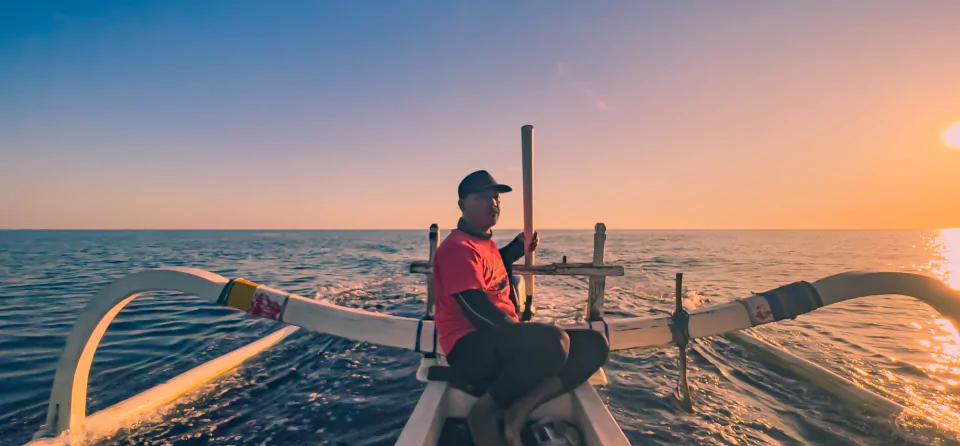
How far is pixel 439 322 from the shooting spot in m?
2.86

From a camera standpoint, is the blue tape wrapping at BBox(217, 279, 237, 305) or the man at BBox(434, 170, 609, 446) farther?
the blue tape wrapping at BBox(217, 279, 237, 305)

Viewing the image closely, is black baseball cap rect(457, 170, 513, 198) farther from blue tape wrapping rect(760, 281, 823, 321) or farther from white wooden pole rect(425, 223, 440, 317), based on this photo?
white wooden pole rect(425, 223, 440, 317)

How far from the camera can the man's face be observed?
303 cm

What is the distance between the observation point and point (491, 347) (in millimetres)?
2656

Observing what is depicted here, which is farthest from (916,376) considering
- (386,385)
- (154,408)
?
(154,408)

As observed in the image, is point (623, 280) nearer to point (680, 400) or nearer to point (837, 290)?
point (680, 400)

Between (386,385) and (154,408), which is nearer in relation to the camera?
(154,408)

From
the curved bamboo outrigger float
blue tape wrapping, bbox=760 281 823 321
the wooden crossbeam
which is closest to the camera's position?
the curved bamboo outrigger float

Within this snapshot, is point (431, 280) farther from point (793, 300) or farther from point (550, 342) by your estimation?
point (793, 300)

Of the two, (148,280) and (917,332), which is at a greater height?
(148,280)

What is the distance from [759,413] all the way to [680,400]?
93cm

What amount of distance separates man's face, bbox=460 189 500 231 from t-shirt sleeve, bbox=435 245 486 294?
1.42 ft

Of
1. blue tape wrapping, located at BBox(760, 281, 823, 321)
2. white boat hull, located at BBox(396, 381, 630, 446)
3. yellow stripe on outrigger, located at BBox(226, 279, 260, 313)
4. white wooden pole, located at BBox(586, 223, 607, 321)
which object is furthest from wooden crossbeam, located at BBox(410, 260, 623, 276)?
white boat hull, located at BBox(396, 381, 630, 446)

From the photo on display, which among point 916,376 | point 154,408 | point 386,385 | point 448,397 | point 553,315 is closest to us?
point 448,397
